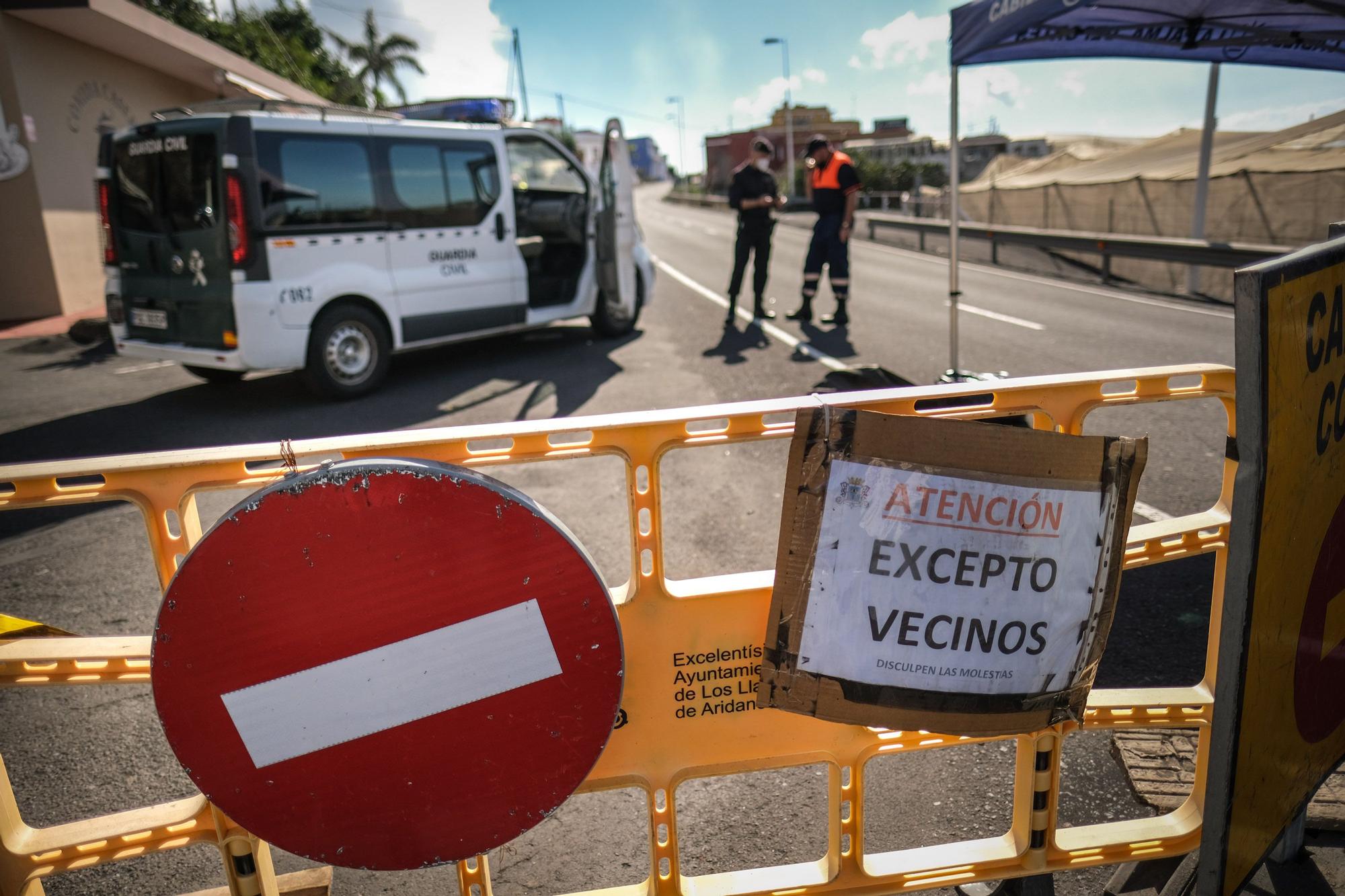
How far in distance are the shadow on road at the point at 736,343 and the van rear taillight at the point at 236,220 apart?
13.7 feet

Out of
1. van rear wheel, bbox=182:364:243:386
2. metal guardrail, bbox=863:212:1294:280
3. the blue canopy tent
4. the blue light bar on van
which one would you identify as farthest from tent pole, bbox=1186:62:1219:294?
van rear wheel, bbox=182:364:243:386

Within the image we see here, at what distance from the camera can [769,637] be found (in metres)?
1.76

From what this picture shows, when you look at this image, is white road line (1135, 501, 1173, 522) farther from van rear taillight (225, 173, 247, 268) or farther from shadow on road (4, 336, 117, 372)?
shadow on road (4, 336, 117, 372)

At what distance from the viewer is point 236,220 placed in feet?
20.9

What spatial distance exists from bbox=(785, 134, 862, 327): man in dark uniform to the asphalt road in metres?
0.52

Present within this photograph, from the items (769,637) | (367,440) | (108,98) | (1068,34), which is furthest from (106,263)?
(108,98)

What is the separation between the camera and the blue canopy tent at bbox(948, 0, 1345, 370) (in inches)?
218

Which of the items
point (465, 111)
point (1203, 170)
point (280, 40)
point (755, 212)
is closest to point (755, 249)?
point (755, 212)

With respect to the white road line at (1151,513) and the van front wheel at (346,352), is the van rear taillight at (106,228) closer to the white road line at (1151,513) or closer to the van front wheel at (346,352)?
the van front wheel at (346,352)

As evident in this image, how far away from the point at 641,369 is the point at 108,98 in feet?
44.1

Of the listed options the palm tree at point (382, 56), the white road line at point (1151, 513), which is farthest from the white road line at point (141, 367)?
the palm tree at point (382, 56)

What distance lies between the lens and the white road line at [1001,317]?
385 inches

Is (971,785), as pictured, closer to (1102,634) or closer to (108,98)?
(1102,634)

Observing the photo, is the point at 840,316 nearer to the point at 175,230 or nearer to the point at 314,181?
the point at 314,181
